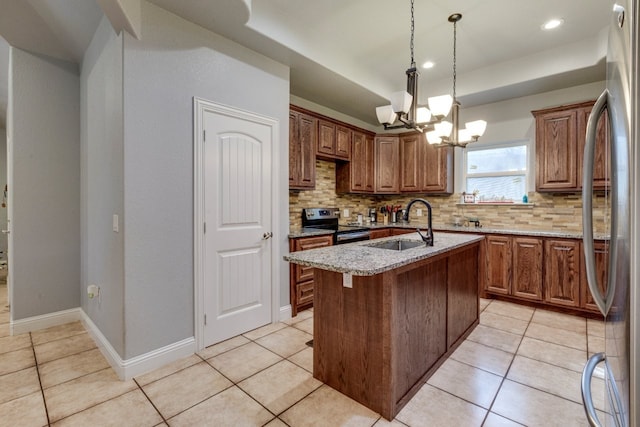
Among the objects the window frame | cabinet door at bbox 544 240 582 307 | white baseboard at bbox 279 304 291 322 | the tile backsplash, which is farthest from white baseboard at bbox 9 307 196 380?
the window frame

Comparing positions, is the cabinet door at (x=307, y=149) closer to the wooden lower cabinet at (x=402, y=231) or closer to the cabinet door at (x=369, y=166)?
the cabinet door at (x=369, y=166)

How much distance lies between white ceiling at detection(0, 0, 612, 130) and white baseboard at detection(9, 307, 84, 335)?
2574mm

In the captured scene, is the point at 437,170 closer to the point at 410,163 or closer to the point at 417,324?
the point at 410,163

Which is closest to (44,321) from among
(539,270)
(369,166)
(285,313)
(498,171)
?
(285,313)

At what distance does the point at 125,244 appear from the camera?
2.16 m

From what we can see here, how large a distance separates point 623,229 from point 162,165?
254 centimetres

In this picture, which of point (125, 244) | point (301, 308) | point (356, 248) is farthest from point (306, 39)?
point (301, 308)

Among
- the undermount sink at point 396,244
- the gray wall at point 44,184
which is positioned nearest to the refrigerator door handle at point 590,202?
the undermount sink at point 396,244

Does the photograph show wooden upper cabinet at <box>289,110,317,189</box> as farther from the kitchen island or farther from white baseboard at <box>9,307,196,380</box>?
white baseboard at <box>9,307,196,380</box>

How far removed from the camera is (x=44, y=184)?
3.07m

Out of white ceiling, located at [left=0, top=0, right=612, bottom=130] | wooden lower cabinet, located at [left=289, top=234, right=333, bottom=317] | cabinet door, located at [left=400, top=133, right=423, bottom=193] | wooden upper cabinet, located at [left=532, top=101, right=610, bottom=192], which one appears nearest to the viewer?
white ceiling, located at [left=0, top=0, right=612, bottom=130]

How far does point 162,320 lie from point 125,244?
2.14 ft

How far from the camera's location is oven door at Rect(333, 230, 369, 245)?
3.83 m

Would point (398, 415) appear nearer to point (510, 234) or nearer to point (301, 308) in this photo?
point (301, 308)
